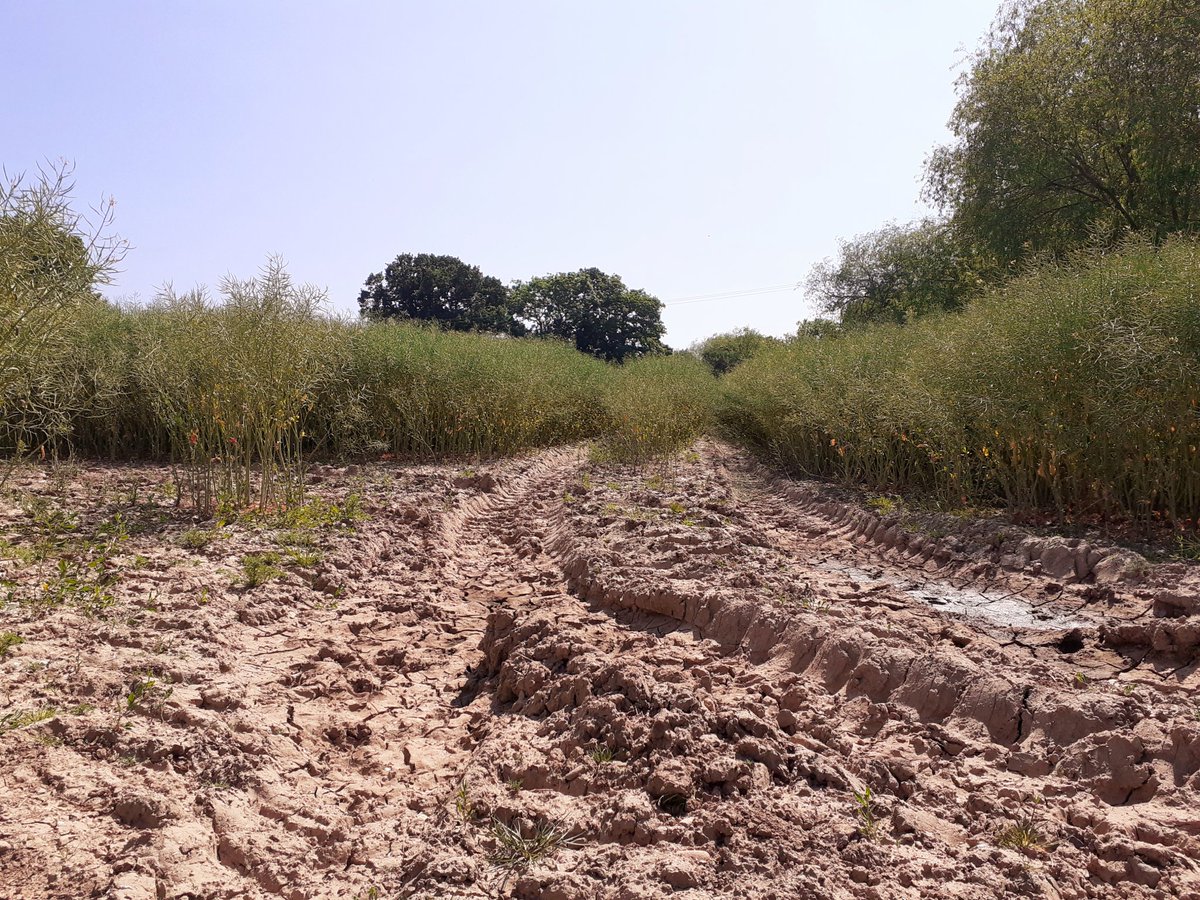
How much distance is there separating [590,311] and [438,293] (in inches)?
279

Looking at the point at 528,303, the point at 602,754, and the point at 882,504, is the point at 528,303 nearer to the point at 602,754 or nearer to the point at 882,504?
Result: the point at 882,504

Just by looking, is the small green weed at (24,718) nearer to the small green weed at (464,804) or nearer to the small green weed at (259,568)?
the small green weed at (464,804)

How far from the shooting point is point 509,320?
3353cm

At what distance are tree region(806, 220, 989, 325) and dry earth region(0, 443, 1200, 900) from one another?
45.1ft

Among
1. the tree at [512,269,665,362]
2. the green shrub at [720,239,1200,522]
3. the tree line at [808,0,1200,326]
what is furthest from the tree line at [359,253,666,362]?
the green shrub at [720,239,1200,522]

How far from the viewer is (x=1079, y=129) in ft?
40.9

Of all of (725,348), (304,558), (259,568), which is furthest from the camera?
(725,348)

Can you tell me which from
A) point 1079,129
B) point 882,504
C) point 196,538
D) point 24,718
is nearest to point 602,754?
point 24,718

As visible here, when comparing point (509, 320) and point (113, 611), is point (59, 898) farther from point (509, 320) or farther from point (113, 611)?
point (509, 320)

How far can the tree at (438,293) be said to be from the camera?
32.1 meters

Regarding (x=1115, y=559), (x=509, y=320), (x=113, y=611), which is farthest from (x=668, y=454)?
(x=509, y=320)

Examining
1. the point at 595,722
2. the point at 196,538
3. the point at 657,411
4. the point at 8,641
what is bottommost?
the point at 595,722

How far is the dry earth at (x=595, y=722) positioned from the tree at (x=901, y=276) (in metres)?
13.8

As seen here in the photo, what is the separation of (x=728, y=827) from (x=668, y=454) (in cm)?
960
